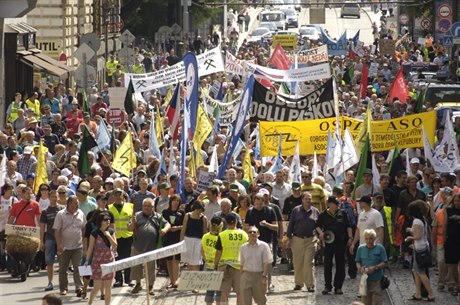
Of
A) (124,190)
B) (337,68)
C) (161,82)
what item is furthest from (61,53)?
(124,190)

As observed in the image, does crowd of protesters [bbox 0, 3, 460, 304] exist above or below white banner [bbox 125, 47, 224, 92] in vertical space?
below

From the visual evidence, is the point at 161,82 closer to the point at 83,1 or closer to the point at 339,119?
the point at 339,119

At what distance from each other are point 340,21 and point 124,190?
330ft

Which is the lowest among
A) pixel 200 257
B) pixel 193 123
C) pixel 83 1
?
pixel 200 257

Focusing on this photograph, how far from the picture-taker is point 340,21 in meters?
123

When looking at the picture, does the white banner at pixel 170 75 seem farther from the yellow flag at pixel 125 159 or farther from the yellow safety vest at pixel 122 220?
the yellow safety vest at pixel 122 220

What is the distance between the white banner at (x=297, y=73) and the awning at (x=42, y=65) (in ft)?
38.3

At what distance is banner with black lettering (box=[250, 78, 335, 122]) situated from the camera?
1067 inches

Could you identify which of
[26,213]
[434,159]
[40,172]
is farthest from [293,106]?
[26,213]

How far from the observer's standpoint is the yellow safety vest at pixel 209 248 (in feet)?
62.8

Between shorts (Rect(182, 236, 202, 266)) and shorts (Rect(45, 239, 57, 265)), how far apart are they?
5.95 ft

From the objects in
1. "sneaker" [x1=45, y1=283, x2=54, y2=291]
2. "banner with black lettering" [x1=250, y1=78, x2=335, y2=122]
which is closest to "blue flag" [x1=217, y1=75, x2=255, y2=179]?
"banner with black lettering" [x1=250, y1=78, x2=335, y2=122]

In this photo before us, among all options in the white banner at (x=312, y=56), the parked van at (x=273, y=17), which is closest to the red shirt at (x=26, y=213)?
the white banner at (x=312, y=56)

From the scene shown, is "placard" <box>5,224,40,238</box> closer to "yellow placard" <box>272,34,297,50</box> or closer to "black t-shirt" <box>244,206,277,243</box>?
"black t-shirt" <box>244,206,277,243</box>
